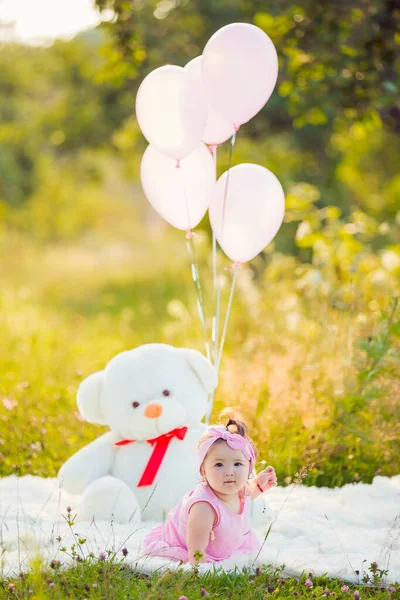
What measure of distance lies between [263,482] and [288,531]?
0.49 meters

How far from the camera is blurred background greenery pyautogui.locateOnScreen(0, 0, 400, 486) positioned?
403 centimetres

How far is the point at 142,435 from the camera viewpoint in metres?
3.31

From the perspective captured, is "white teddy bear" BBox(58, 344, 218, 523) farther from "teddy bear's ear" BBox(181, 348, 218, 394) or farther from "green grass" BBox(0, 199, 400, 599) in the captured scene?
"green grass" BBox(0, 199, 400, 599)

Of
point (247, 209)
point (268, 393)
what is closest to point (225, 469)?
point (247, 209)

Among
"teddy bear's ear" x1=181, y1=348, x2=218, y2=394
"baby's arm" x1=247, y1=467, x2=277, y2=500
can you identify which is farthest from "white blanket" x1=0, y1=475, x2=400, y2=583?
"teddy bear's ear" x1=181, y1=348, x2=218, y2=394

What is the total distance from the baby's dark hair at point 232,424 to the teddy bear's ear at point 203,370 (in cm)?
54

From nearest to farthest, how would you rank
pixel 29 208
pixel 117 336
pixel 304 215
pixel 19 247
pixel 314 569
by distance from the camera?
1. pixel 314 569
2. pixel 304 215
3. pixel 117 336
4. pixel 19 247
5. pixel 29 208

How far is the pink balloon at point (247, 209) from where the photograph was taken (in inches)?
139

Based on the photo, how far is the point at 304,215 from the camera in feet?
20.7

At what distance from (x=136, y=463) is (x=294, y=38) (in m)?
3.63

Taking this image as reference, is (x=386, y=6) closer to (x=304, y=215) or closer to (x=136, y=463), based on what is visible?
(x=304, y=215)

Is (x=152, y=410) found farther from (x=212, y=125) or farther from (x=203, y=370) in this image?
(x=212, y=125)

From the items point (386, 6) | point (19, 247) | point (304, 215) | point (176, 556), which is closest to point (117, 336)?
point (304, 215)

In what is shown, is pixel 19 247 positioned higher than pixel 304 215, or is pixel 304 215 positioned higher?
pixel 304 215
